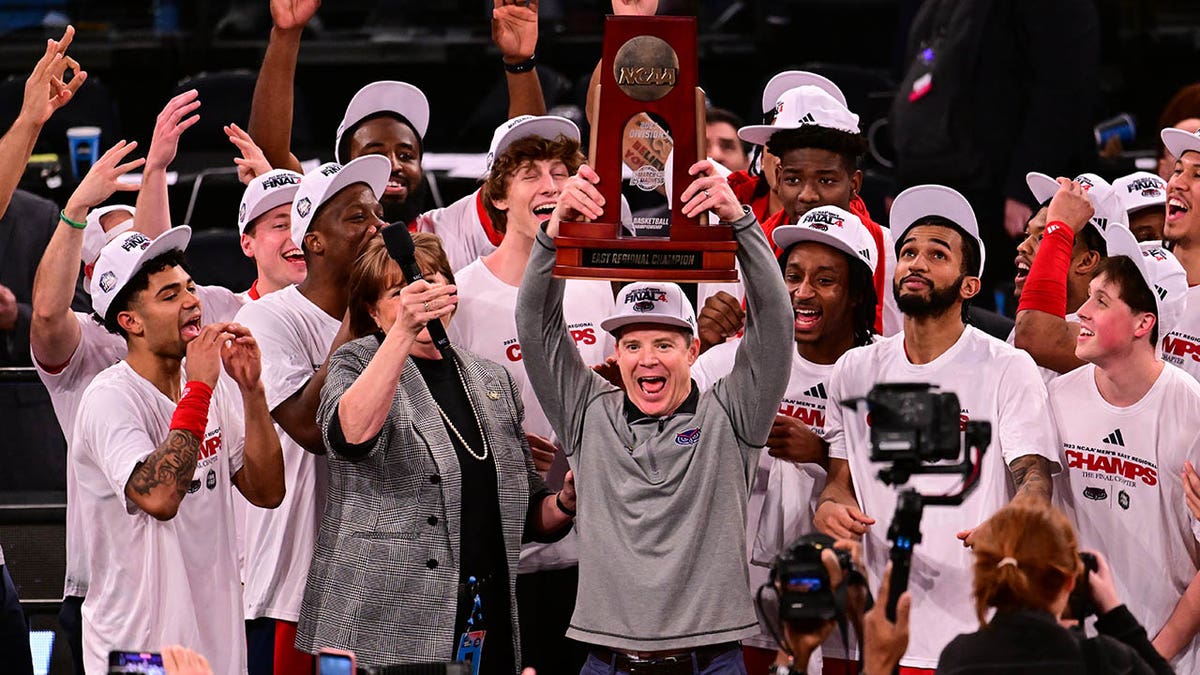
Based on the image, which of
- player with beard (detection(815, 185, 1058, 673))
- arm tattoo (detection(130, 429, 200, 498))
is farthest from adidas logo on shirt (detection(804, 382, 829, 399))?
arm tattoo (detection(130, 429, 200, 498))

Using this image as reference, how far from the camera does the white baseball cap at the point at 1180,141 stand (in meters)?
6.09

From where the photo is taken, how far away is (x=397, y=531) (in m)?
4.99

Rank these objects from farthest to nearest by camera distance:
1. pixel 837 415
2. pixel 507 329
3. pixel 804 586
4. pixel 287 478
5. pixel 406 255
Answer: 1. pixel 507 329
2. pixel 287 478
3. pixel 837 415
4. pixel 406 255
5. pixel 804 586

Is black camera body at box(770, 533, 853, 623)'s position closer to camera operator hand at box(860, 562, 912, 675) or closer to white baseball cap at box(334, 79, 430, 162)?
camera operator hand at box(860, 562, 912, 675)

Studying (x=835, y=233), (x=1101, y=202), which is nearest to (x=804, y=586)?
(x=835, y=233)

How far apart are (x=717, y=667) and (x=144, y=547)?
5.47 ft

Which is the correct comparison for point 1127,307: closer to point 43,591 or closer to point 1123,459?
point 1123,459

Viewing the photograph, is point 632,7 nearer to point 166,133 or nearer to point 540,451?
point 540,451

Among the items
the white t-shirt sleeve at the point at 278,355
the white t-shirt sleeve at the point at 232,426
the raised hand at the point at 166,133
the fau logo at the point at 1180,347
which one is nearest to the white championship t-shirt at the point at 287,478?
the white t-shirt sleeve at the point at 278,355

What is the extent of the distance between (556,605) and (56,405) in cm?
181

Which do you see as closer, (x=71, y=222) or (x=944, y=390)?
(x=944, y=390)

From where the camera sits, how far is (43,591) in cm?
634

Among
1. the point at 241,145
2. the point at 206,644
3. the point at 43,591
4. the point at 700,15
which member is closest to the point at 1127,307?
the point at 206,644

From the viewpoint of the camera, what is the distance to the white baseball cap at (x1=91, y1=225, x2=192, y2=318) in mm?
5207
